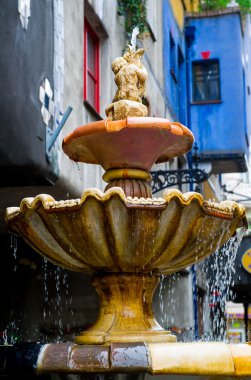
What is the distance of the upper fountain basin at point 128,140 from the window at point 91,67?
16.3 feet

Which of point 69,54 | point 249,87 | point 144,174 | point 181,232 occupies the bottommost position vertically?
point 181,232

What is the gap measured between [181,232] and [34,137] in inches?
105

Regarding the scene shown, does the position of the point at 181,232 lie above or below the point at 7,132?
below

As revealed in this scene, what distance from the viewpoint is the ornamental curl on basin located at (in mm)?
4434

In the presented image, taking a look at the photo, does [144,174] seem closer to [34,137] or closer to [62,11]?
[34,137]

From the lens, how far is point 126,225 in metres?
4.48

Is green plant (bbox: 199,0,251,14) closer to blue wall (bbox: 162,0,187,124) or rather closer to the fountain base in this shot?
blue wall (bbox: 162,0,187,124)

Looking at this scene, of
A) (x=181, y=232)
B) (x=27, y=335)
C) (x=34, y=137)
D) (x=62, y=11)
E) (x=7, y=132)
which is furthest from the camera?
(x=27, y=335)

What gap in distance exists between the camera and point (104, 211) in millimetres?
4379

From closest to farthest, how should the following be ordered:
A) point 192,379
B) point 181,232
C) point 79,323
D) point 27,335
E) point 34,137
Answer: point 192,379
point 181,232
point 34,137
point 27,335
point 79,323

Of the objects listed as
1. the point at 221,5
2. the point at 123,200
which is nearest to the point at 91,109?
the point at 123,200

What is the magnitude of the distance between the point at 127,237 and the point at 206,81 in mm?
14962

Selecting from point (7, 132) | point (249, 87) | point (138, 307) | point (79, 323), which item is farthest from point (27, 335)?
point (249, 87)

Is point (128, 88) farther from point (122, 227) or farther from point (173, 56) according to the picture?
point (173, 56)
